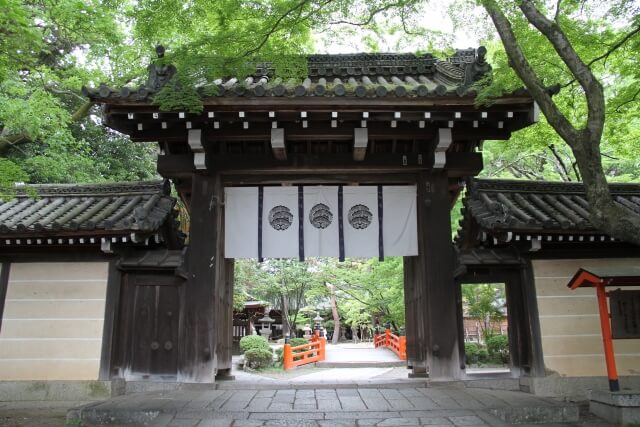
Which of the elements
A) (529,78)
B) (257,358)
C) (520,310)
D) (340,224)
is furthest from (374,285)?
(529,78)

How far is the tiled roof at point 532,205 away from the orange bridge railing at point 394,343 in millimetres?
9090

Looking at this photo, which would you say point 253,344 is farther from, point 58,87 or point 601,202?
point 601,202

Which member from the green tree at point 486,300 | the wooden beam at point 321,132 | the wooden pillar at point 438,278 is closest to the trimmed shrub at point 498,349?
the green tree at point 486,300

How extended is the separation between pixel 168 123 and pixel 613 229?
6565 millimetres

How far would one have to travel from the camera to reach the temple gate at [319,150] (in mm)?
7000

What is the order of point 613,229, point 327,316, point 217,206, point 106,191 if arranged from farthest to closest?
point 327,316 < point 106,191 < point 217,206 < point 613,229

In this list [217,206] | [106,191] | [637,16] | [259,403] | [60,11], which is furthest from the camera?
[60,11]

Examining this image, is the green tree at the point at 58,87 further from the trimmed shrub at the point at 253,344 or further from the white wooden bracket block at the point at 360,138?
the trimmed shrub at the point at 253,344

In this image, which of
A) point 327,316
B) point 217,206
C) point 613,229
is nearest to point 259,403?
point 217,206

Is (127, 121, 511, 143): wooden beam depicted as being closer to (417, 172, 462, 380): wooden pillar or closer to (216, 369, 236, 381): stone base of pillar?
(417, 172, 462, 380): wooden pillar

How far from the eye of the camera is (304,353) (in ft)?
60.5

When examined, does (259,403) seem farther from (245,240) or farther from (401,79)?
(401,79)

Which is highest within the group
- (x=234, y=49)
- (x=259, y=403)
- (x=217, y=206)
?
(x=234, y=49)

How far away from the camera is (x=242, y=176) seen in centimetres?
845
